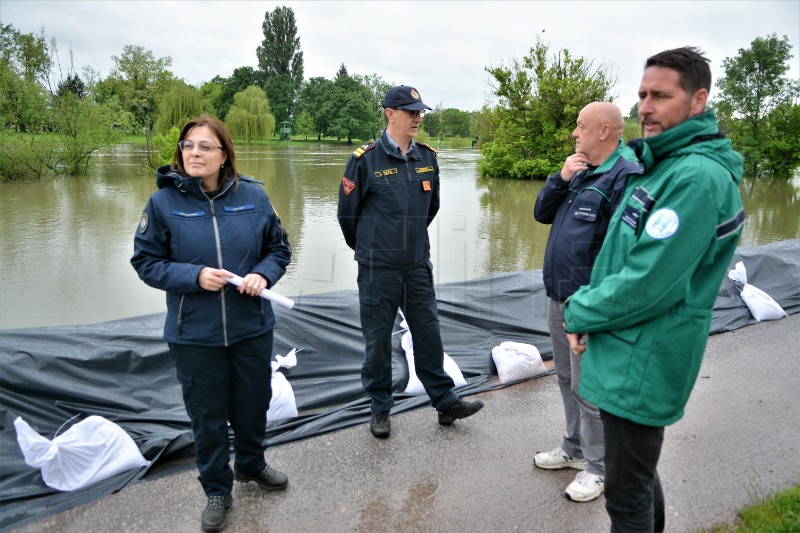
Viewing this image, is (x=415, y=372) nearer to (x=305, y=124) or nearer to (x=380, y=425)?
(x=380, y=425)

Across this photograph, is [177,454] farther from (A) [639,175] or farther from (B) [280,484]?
(A) [639,175]

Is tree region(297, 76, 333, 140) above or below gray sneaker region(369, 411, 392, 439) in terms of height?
above

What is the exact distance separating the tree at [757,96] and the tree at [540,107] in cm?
1399

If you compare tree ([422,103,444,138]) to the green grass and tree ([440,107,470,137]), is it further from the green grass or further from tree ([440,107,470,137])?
the green grass

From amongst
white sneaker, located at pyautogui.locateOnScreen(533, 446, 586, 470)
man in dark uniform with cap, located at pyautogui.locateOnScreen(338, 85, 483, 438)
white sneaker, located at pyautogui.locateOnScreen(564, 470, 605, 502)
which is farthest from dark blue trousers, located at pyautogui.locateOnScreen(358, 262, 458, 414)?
white sneaker, located at pyautogui.locateOnScreen(564, 470, 605, 502)

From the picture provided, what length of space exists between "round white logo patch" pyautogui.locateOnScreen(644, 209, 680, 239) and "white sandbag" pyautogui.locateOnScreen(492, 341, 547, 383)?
2.57m

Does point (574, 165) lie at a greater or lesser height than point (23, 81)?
lesser

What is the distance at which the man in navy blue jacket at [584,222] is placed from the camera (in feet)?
8.44

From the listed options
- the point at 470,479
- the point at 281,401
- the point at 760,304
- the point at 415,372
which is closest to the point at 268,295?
the point at 281,401

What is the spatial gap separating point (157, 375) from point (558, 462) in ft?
8.23

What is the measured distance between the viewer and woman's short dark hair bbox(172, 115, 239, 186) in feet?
8.16

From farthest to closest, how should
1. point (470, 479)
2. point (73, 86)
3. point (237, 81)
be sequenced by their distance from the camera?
point (237, 81) < point (73, 86) < point (470, 479)

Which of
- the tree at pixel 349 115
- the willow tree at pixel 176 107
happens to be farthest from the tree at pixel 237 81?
the willow tree at pixel 176 107

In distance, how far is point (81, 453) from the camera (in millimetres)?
2746
